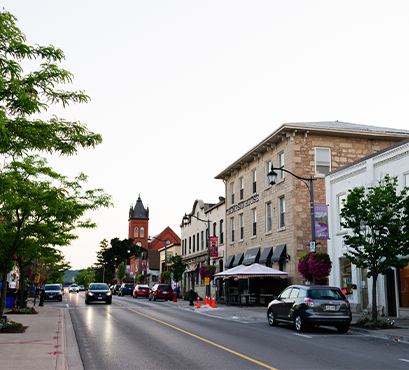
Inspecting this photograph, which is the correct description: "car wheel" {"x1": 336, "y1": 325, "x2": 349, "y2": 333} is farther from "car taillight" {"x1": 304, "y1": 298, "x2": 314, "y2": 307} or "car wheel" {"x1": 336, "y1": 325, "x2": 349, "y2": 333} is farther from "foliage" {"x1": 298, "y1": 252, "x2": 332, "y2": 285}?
"foliage" {"x1": 298, "y1": 252, "x2": 332, "y2": 285}

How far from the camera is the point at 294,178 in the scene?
30.4m

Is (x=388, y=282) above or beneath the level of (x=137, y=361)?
above

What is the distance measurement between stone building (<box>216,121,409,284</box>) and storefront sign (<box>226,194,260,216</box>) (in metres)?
0.12

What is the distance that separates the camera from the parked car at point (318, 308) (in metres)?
15.6

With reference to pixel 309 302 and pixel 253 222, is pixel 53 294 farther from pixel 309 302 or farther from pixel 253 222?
pixel 309 302

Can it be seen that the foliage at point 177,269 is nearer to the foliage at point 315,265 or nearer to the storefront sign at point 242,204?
the storefront sign at point 242,204

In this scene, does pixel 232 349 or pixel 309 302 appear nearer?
pixel 232 349

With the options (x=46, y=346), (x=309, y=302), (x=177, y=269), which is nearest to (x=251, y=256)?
(x=177, y=269)

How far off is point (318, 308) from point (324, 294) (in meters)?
0.65

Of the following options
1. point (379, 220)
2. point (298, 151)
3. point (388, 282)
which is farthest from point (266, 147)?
point (379, 220)

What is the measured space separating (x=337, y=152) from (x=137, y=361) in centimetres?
2436

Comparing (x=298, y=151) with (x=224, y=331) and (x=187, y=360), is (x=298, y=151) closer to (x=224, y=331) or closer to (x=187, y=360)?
(x=224, y=331)

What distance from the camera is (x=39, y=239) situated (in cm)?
2117

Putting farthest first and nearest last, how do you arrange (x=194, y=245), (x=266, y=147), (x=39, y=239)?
(x=194, y=245) < (x=266, y=147) < (x=39, y=239)
